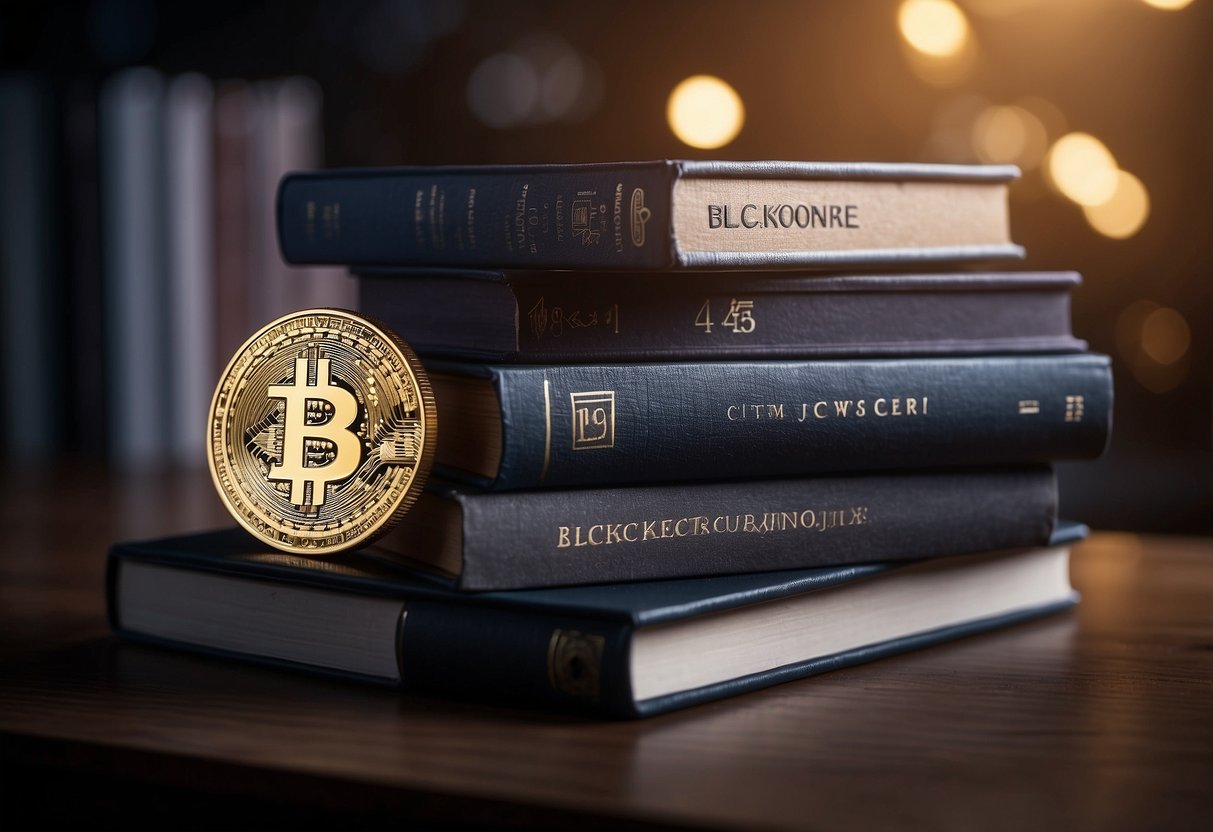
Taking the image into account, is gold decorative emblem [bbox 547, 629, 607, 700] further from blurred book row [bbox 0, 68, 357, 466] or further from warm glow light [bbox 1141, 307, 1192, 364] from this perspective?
warm glow light [bbox 1141, 307, 1192, 364]

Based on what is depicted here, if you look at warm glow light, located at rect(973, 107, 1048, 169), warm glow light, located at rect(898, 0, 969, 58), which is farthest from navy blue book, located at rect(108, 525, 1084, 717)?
warm glow light, located at rect(973, 107, 1048, 169)

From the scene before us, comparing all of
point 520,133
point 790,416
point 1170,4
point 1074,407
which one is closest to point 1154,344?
point 1170,4

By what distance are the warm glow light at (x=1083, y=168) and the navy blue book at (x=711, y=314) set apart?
1800 millimetres

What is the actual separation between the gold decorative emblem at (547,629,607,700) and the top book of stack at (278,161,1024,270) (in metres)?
0.17

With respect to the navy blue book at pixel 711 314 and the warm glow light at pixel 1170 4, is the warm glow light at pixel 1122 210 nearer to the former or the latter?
the warm glow light at pixel 1170 4

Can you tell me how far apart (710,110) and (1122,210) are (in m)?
0.72

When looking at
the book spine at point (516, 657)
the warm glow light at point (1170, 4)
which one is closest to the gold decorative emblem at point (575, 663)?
the book spine at point (516, 657)

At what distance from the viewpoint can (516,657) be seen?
2.12 ft

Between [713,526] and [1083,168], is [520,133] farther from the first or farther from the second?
[713,526]

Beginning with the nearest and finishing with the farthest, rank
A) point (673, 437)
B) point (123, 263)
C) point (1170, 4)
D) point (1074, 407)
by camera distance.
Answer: point (673, 437)
point (1074, 407)
point (123, 263)
point (1170, 4)

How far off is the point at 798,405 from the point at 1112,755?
0.23 meters

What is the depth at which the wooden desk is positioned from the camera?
1.71 ft

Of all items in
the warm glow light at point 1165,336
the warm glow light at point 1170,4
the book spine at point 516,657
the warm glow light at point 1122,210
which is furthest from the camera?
the warm glow light at point 1165,336

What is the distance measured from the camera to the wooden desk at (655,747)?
0.52 meters
